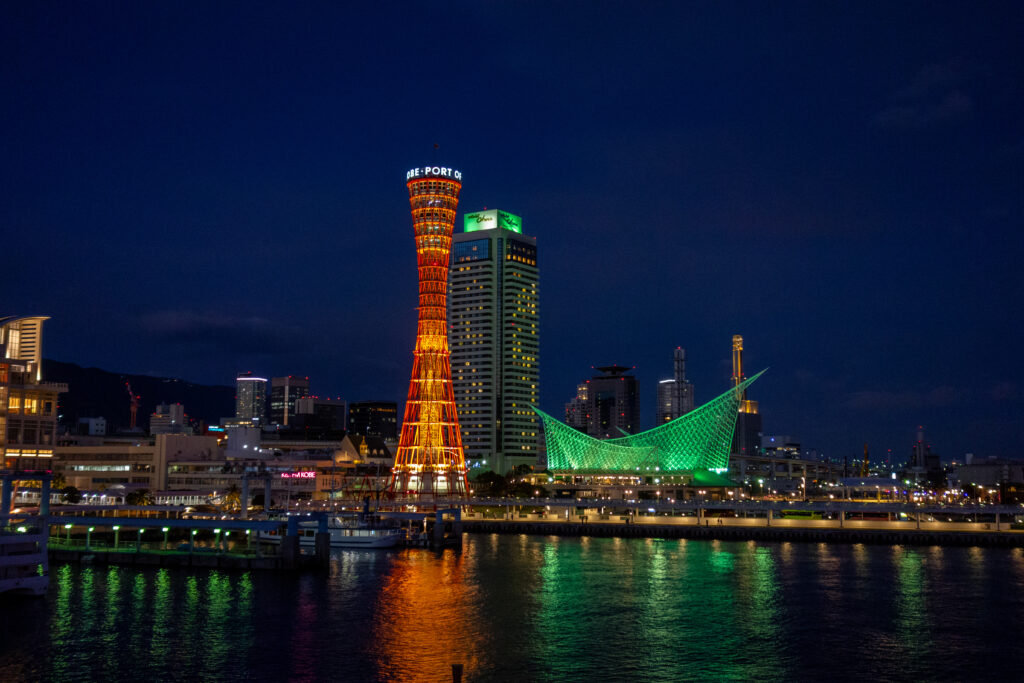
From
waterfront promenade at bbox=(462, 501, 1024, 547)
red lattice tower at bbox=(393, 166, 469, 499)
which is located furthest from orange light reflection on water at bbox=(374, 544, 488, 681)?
red lattice tower at bbox=(393, 166, 469, 499)

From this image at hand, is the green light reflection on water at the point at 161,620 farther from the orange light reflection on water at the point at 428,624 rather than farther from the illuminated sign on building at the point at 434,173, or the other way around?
the illuminated sign on building at the point at 434,173

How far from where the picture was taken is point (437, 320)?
319 feet

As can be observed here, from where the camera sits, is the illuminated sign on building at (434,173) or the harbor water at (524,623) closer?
the harbor water at (524,623)

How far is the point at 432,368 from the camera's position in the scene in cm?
9981

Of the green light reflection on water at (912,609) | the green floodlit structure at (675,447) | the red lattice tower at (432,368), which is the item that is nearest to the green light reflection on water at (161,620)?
the green light reflection on water at (912,609)

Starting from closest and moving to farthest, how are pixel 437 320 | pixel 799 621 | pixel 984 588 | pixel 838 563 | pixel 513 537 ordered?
pixel 799 621, pixel 984 588, pixel 838 563, pixel 513 537, pixel 437 320

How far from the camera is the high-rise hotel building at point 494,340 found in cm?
17325

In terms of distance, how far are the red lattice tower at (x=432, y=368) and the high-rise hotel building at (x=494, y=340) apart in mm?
66943

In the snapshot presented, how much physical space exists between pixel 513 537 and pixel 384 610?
136ft

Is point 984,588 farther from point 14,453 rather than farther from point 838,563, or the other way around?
point 14,453

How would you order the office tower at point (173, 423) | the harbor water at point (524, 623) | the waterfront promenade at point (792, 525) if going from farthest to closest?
1. the office tower at point (173, 423)
2. the waterfront promenade at point (792, 525)
3. the harbor water at point (524, 623)

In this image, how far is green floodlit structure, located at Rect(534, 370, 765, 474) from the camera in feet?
415

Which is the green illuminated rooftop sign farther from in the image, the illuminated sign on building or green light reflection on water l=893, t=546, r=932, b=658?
green light reflection on water l=893, t=546, r=932, b=658

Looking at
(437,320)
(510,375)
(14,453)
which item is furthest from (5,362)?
(510,375)
